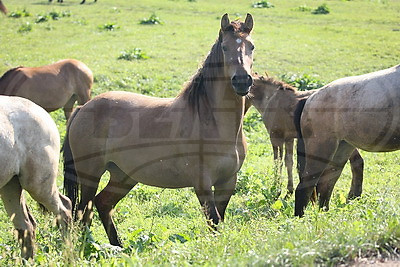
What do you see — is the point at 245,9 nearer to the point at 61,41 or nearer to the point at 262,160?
the point at 61,41

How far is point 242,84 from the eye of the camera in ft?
18.8

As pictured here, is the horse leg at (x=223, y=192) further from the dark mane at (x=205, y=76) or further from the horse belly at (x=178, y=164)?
the dark mane at (x=205, y=76)

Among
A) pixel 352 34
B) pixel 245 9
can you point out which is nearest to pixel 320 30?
pixel 352 34

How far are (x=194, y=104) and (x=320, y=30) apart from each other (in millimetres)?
16714

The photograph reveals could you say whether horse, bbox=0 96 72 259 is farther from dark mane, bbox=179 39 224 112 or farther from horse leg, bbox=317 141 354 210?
horse leg, bbox=317 141 354 210

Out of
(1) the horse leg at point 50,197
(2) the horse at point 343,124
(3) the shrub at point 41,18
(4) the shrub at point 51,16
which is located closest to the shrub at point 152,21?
(4) the shrub at point 51,16

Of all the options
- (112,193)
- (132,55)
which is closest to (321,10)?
(132,55)

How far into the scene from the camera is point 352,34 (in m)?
21.2

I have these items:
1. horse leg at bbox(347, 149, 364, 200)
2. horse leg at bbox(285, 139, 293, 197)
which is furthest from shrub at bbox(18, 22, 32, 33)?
horse leg at bbox(347, 149, 364, 200)

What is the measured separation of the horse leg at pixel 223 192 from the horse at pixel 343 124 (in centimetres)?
108

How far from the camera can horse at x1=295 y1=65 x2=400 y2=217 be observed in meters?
6.51

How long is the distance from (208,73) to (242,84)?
0.69m

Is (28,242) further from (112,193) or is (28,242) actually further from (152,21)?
(152,21)

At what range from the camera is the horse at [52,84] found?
13.1 metres
